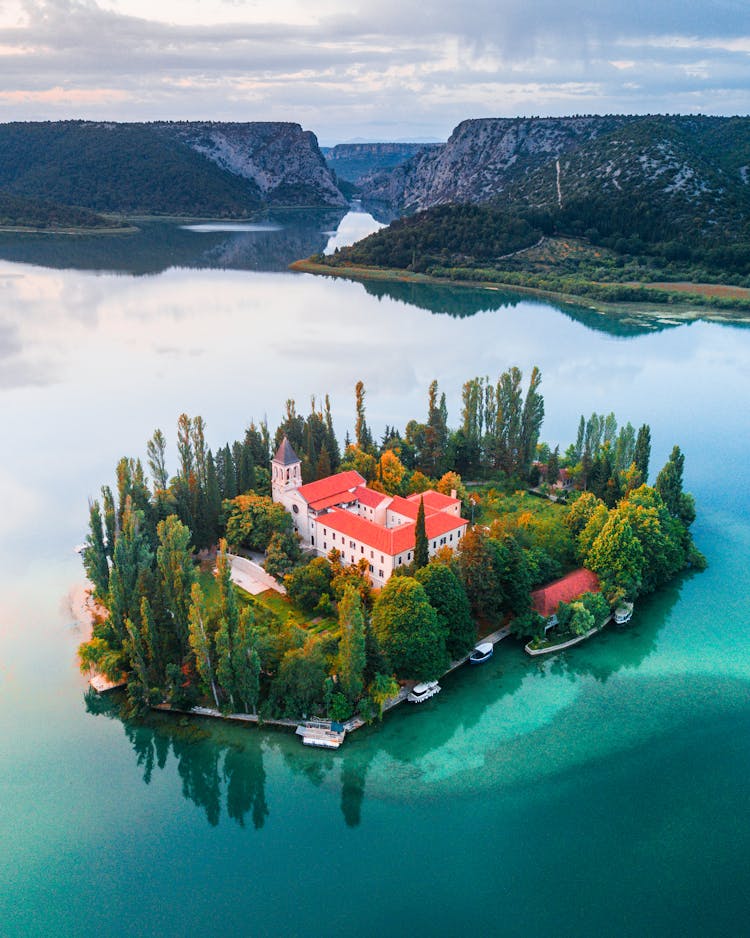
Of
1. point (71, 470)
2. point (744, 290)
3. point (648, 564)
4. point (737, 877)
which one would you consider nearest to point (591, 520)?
point (648, 564)

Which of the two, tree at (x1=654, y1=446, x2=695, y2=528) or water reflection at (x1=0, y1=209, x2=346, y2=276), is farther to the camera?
water reflection at (x1=0, y1=209, x2=346, y2=276)

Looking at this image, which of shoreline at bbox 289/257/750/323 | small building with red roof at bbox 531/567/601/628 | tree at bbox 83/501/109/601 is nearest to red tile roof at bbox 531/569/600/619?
small building with red roof at bbox 531/567/601/628

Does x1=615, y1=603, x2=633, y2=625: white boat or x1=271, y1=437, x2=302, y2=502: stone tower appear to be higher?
x1=271, y1=437, x2=302, y2=502: stone tower

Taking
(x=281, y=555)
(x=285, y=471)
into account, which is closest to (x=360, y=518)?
(x=281, y=555)

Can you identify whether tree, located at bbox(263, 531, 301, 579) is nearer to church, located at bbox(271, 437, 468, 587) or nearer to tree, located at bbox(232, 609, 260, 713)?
church, located at bbox(271, 437, 468, 587)

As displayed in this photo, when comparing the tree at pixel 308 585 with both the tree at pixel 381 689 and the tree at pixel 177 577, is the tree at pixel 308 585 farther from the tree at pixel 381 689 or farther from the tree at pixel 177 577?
the tree at pixel 381 689

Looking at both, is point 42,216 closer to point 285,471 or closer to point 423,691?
point 285,471

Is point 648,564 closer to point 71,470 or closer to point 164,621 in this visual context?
point 164,621
